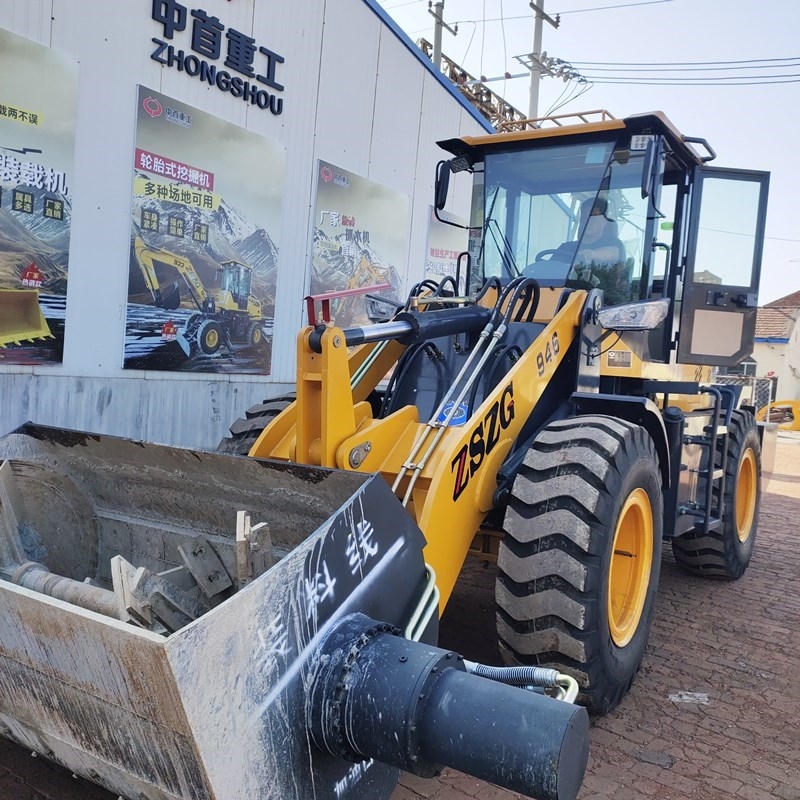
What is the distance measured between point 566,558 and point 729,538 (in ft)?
10.9

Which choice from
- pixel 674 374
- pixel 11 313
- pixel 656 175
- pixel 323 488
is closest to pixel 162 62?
pixel 11 313

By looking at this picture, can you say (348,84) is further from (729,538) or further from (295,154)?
(729,538)

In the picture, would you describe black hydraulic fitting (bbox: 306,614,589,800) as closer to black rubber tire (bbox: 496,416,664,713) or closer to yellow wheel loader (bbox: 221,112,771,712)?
yellow wheel loader (bbox: 221,112,771,712)

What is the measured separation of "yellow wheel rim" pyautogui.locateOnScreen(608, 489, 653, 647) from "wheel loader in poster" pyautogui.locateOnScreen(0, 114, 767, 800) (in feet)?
0.04

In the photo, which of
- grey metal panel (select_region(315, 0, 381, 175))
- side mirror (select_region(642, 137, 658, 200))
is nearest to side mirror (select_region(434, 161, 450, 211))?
side mirror (select_region(642, 137, 658, 200))

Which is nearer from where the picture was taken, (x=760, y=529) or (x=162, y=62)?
(x=162, y=62)

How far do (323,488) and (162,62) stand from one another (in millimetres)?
5513

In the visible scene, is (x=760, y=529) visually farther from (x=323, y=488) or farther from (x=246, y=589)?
(x=246, y=589)

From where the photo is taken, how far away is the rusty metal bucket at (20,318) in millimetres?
5781

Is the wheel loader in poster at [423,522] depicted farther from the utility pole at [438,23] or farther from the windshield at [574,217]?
the utility pole at [438,23]

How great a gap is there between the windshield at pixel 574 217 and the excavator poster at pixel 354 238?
372 cm

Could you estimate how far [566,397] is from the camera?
4355mm

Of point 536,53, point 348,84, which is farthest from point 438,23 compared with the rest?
point 348,84

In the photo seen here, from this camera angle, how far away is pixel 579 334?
4.18 meters
